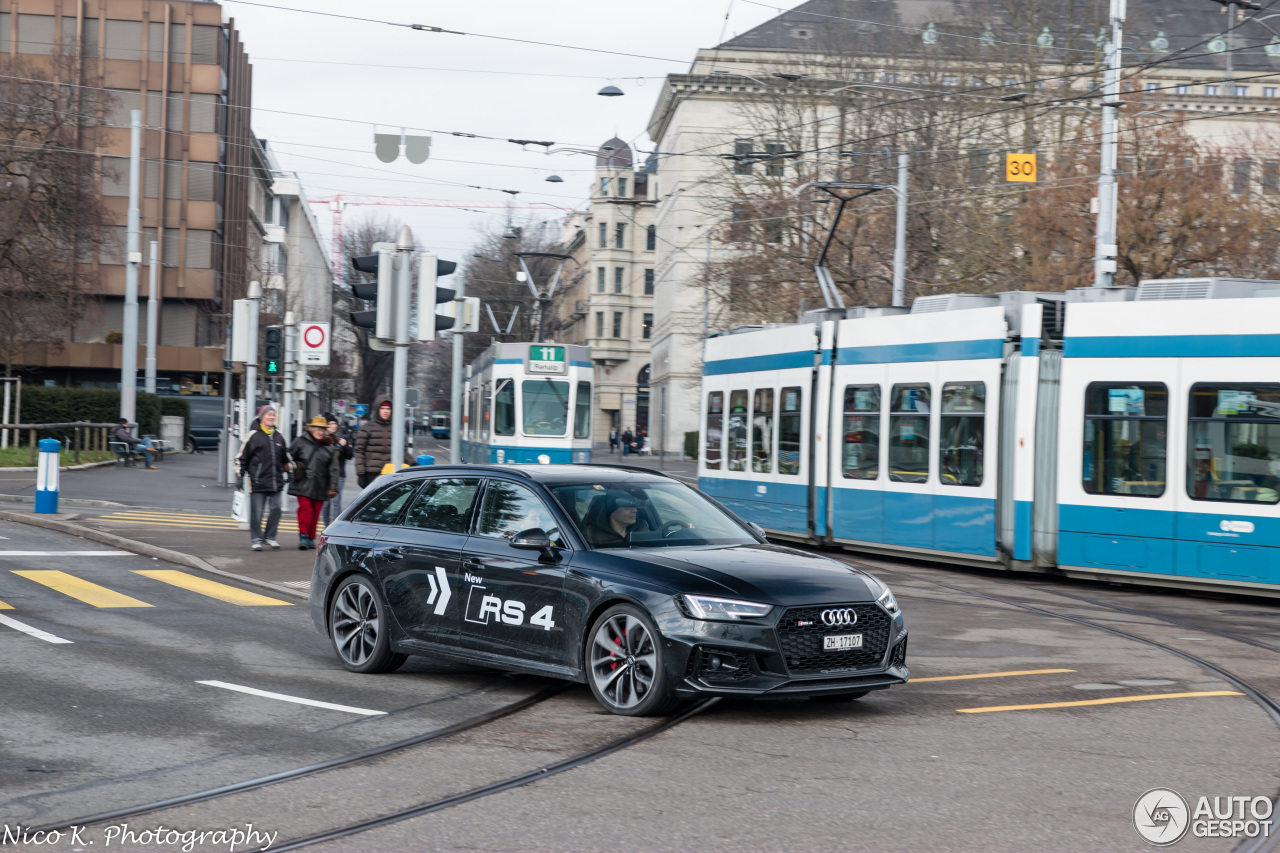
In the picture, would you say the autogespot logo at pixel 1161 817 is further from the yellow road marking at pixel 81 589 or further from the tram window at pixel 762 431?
the tram window at pixel 762 431

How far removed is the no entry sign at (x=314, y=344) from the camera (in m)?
24.0

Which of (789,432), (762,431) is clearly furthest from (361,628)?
(762,431)

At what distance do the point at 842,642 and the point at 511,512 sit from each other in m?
2.28

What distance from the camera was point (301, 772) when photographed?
6715 mm

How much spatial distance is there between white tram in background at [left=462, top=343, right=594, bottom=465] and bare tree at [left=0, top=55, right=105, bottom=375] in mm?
19211

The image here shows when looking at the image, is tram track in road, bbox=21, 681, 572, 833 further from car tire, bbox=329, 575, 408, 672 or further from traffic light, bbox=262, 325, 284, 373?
traffic light, bbox=262, 325, 284, 373

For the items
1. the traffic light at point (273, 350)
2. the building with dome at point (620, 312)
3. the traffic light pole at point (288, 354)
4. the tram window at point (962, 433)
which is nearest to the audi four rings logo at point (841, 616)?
the tram window at point (962, 433)

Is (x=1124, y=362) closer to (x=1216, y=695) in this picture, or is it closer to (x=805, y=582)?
(x=1216, y=695)

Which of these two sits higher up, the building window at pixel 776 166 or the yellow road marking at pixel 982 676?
the building window at pixel 776 166

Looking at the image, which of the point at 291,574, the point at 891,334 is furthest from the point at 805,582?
the point at 891,334

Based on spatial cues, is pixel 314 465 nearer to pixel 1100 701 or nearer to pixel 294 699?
pixel 294 699

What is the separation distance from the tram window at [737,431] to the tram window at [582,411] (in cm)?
804

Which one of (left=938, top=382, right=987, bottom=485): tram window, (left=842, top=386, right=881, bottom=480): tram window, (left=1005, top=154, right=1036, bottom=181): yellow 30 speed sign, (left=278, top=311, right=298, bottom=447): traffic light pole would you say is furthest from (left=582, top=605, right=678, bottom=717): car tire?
(left=1005, top=154, right=1036, bottom=181): yellow 30 speed sign

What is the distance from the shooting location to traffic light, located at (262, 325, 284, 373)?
84.6 feet
